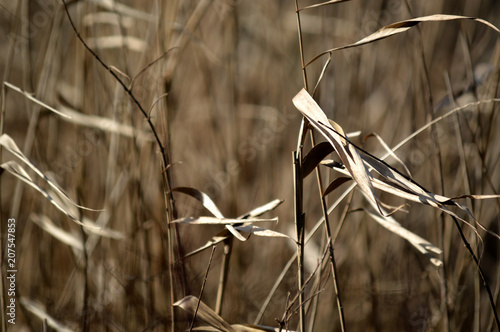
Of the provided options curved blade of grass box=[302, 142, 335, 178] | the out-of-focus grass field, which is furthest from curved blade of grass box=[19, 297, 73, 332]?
curved blade of grass box=[302, 142, 335, 178]

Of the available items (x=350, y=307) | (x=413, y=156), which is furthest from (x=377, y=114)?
(x=350, y=307)

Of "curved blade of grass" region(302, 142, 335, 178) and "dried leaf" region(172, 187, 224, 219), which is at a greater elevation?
"curved blade of grass" region(302, 142, 335, 178)

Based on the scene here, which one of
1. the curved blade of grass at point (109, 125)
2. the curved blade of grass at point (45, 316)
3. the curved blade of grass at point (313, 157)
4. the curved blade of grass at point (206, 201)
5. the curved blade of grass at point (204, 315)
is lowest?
the curved blade of grass at point (45, 316)

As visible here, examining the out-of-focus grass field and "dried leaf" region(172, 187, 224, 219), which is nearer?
"dried leaf" region(172, 187, 224, 219)

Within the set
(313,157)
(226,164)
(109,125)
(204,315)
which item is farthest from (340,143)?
(226,164)

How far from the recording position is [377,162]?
36 cm

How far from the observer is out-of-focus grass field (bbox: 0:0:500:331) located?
67 centimetres

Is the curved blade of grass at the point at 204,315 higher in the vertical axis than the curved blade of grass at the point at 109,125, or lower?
lower

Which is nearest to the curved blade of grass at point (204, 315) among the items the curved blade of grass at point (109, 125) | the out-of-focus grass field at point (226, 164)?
the out-of-focus grass field at point (226, 164)

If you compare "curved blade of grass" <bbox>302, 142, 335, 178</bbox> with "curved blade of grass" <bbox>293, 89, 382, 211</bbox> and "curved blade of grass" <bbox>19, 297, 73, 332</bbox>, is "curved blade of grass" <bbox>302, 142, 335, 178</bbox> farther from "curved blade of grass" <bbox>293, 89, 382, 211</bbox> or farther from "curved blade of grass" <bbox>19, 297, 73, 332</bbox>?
"curved blade of grass" <bbox>19, 297, 73, 332</bbox>

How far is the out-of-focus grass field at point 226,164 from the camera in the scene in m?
0.67

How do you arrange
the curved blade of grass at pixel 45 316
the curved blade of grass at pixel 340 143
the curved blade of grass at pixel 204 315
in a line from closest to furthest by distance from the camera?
the curved blade of grass at pixel 340 143, the curved blade of grass at pixel 204 315, the curved blade of grass at pixel 45 316

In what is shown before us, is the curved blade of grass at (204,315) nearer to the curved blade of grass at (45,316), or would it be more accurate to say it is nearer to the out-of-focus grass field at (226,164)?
the out-of-focus grass field at (226,164)

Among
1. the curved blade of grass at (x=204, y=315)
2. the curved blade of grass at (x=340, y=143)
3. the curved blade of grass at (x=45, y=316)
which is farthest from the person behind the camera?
the curved blade of grass at (x=45, y=316)
